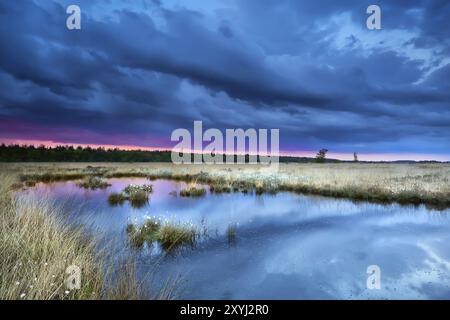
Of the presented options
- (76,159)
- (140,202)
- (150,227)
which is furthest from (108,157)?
(150,227)

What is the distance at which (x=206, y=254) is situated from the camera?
26.6ft

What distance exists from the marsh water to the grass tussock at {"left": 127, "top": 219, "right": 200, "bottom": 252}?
1.06ft

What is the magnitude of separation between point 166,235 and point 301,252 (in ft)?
12.9

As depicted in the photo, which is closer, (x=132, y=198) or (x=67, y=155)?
(x=132, y=198)

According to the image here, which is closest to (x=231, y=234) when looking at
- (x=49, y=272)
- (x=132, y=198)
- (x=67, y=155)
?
(x=49, y=272)

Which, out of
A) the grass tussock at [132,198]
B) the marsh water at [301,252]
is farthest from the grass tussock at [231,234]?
the grass tussock at [132,198]

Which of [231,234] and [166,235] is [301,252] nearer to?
[231,234]

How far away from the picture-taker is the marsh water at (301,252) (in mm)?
6188

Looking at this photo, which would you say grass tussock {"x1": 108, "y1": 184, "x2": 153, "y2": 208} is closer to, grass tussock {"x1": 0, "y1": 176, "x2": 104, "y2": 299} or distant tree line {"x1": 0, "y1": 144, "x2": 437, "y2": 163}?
grass tussock {"x1": 0, "y1": 176, "x2": 104, "y2": 299}

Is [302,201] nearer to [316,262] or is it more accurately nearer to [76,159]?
[316,262]

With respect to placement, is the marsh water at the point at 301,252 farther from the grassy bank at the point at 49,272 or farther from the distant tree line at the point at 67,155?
the distant tree line at the point at 67,155

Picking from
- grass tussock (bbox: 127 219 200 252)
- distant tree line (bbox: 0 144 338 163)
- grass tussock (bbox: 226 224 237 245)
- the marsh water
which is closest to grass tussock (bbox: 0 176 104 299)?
the marsh water

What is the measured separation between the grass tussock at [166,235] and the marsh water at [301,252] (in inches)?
12.7

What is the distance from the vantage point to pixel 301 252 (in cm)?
866
